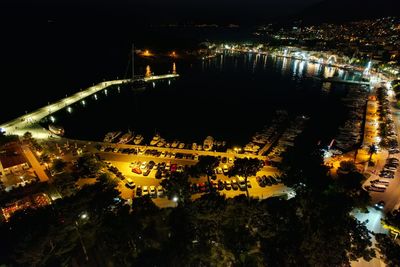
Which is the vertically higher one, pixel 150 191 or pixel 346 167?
pixel 346 167

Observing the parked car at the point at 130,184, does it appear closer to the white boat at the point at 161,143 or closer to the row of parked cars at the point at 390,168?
the white boat at the point at 161,143

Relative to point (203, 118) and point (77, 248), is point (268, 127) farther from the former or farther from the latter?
point (77, 248)

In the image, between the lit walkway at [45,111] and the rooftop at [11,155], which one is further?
the lit walkway at [45,111]

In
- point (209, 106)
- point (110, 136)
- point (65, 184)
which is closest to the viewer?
point (65, 184)

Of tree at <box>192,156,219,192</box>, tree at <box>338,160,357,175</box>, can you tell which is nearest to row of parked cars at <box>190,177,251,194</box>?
tree at <box>192,156,219,192</box>

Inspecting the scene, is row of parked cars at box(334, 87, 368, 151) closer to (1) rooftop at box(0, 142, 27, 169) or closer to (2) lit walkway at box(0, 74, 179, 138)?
(1) rooftop at box(0, 142, 27, 169)

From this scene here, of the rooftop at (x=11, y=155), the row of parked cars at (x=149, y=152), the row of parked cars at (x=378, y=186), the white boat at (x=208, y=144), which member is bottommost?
the white boat at (x=208, y=144)

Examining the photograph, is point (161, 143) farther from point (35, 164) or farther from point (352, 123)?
point (352, 123)

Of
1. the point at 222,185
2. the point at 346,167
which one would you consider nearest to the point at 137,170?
the point at 222,185

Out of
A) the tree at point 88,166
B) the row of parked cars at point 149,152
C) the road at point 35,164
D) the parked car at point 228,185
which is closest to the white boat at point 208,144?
the row of parked cars at point 149,152

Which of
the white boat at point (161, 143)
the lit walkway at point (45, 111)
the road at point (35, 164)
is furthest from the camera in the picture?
the lit walkway at point (45, 111)
